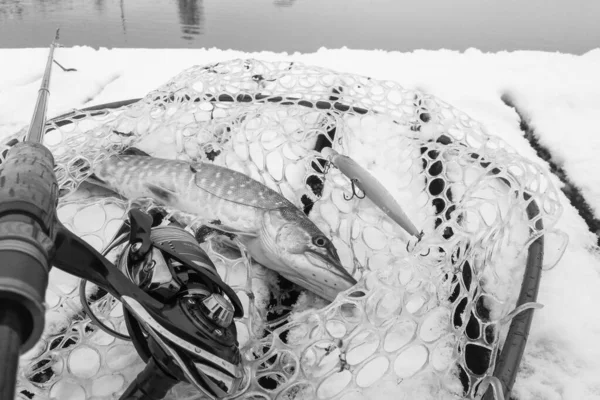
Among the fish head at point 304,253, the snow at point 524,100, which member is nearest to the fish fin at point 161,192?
the fish head at point 304,253

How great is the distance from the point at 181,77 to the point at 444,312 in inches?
73.3

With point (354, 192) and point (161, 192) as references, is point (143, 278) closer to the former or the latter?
point (161, 192)

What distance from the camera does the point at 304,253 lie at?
5.49ft

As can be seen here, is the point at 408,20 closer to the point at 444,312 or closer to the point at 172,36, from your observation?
the point at 172,36

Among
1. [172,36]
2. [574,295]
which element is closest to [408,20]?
[172,36]

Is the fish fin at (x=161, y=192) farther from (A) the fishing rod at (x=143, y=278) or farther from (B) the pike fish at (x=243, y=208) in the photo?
(A) the fishing rod at (x=143, y=278)

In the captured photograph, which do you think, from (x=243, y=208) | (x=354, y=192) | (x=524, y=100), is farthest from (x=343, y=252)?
(x=524, y=100)

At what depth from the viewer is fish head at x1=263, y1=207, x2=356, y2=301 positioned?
5.17 ft

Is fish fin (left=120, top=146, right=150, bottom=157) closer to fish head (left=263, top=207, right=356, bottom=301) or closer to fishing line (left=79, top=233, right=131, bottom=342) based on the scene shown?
fish head (left=263, top=207, right=356, bottom=301)

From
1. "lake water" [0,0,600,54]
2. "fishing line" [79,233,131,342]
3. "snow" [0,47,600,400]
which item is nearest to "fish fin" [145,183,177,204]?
"fishing line" [79,233,131,342]

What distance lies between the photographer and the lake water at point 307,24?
8.87 m

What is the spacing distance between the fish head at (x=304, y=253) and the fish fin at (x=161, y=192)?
0.50 meters

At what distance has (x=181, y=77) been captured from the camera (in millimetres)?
2293

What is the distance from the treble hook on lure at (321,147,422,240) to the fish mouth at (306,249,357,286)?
37cm
